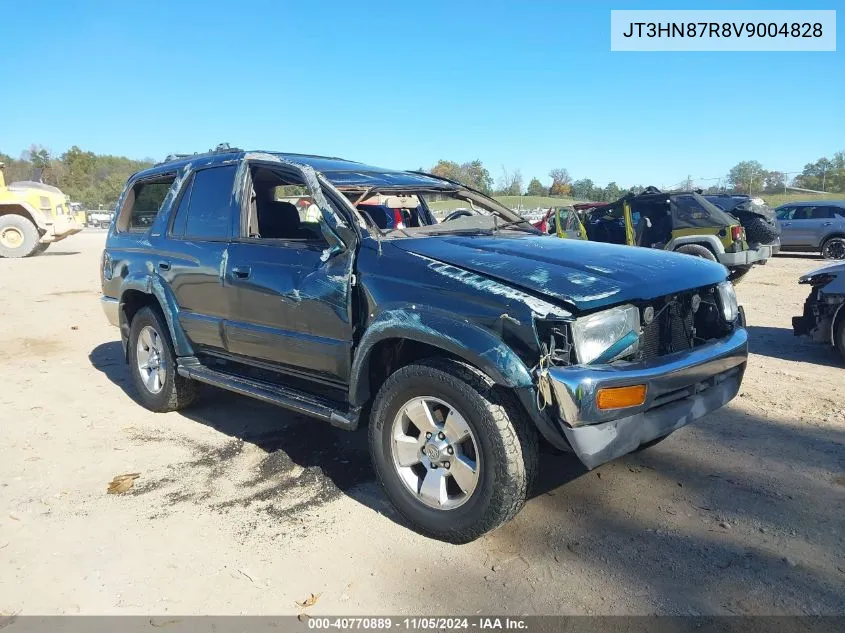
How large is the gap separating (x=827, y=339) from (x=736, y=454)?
2987 millimetres

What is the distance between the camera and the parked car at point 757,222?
12469mm

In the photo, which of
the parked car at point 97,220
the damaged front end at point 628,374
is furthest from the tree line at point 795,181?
the parked car at point 97,220

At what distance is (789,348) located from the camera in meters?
→ 7.00

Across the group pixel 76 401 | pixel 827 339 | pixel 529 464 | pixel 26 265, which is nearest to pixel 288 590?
pixel 529 464

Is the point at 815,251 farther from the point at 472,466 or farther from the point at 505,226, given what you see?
the point at 472,466

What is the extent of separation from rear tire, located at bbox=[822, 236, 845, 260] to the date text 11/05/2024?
55.8 feet

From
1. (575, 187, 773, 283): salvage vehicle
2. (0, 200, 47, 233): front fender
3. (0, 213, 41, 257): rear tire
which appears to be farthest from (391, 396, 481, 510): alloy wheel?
(0, 200, 47, 233): front fender

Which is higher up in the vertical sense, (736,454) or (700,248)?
(700,248)

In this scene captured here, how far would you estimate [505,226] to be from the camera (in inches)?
172

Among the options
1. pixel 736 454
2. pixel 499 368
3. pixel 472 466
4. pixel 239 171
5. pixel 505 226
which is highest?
pixel 239 171

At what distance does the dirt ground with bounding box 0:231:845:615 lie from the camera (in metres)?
2.74

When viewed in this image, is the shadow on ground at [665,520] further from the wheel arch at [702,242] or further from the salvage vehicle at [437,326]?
the wheel arch at [702,242]

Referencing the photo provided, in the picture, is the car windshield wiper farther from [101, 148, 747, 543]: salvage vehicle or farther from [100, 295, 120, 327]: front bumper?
[100, 295, 120, 327]: front bumper

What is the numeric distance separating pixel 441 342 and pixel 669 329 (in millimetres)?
1159
